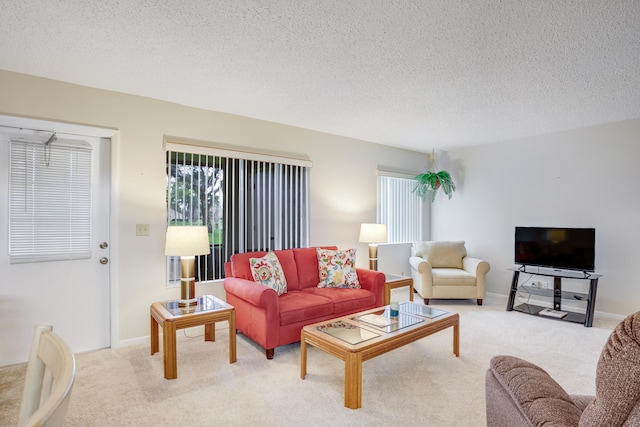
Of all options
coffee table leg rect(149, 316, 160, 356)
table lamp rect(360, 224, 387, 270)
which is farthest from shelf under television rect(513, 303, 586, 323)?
coffee table leg rect(149, 316, 160, 356)

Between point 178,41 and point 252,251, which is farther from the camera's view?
point 252,251

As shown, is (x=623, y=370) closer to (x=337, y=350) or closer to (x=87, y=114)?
(x=337, y=350)

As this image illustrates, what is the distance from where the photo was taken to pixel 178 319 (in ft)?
8.61

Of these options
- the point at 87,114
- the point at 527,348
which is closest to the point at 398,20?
the point at 87,114

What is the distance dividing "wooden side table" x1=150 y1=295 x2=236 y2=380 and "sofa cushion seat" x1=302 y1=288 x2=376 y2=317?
100 centimetres

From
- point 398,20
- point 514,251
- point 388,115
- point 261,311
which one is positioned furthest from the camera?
point 514,251

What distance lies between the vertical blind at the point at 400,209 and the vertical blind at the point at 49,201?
382 cm

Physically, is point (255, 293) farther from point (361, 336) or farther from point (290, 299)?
point (361, 336)

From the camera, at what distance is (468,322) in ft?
13.1

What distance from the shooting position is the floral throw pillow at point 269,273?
3367mm

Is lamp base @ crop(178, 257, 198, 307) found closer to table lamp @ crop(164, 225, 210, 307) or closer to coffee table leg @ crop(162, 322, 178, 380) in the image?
table lamp @ crop(164, 225, 210, 307)

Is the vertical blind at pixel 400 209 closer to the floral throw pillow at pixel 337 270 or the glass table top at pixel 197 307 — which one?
the floral throw pillow at pixel 337 270

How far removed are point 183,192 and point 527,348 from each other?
12.1 ft

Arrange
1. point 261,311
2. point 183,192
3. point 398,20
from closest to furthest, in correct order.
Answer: point 398,20, point 261,311, point 183,192
